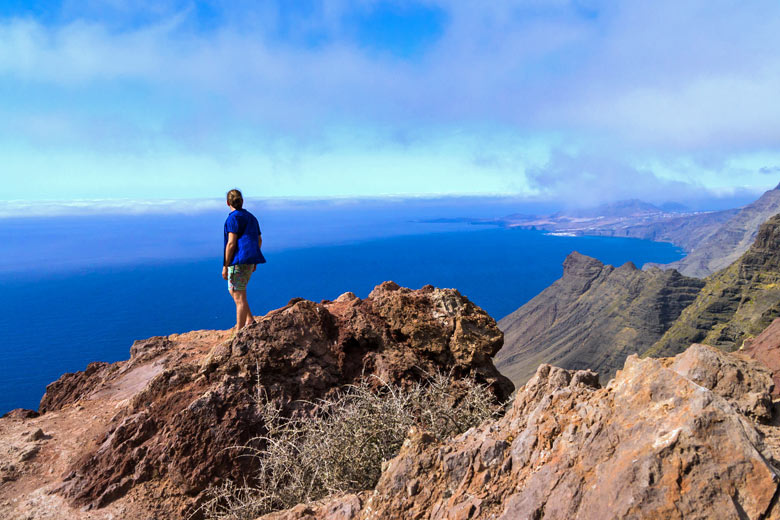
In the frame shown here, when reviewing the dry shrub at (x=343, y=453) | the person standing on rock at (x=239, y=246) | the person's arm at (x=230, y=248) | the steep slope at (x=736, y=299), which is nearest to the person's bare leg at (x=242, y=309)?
the person standing on rock at (x=239, y=246)

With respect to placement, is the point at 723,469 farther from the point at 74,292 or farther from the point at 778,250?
the point at 74,292

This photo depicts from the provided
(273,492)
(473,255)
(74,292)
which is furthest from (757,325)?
(473,255)

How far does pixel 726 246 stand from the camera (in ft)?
575

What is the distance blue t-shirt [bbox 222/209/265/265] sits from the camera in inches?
265

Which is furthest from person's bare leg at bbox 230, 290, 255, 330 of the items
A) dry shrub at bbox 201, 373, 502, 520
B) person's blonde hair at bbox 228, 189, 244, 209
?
dry shrub at bbox 201, 373, 502, 520

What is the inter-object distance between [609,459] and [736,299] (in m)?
54.4

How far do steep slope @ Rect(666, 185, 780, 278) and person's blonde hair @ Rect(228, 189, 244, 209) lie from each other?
529 ft

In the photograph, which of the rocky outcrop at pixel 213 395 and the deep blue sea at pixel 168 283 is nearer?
the rocky outcrop at pixel 213 395

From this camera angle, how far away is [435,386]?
5109 millimetres

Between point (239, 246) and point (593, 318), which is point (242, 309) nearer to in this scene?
point (239, 246)

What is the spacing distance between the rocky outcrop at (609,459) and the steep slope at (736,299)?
4444 centimetres

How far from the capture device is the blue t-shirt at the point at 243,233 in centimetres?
673

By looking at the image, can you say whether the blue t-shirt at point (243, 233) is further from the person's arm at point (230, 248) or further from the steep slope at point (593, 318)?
the steep slope at point (593, 318)

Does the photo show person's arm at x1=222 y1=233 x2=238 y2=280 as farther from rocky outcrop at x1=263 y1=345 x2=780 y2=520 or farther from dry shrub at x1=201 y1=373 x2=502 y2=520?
rocky outcrop at x1=263 y1=345 x2=780 y2=520
